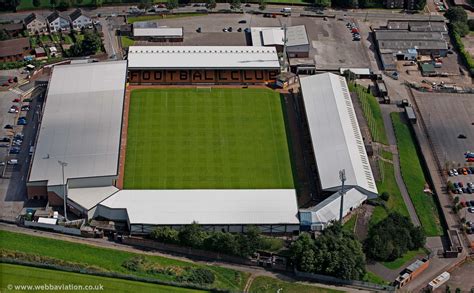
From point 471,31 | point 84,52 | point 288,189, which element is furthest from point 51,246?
point 471,31

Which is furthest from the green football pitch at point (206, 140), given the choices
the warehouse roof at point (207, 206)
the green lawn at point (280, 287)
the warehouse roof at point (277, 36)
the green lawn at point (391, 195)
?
the green lawn at point (280, 287)

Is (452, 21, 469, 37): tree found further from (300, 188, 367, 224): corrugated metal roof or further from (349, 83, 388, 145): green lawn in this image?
(300, 188, 367, 224): corrugated metal roof

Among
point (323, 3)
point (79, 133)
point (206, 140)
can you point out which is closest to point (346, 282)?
point (206, 140)

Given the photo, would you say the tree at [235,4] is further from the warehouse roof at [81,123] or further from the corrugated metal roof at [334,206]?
the corrugated metal roof at [334,206]

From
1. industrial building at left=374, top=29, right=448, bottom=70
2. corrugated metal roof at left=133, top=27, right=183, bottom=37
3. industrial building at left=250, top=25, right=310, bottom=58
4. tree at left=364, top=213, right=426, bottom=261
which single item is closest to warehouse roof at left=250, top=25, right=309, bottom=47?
industrial building at left=250, top=25, right=310, bottom=58

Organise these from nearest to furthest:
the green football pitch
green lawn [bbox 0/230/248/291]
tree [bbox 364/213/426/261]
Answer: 1. green lawn [bbox 0/230/248/291]
2. tree [bbox 364/213/426/261]
3. the green football pitch

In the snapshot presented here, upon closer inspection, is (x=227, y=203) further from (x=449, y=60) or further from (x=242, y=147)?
(x=449, y=60)

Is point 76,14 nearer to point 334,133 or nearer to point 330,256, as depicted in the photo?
point 334,133
